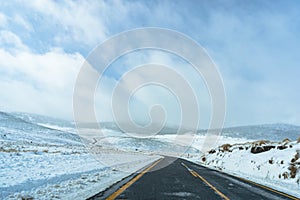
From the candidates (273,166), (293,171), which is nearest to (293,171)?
(293,171)

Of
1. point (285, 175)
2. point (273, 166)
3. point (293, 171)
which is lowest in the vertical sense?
point (285, 175)

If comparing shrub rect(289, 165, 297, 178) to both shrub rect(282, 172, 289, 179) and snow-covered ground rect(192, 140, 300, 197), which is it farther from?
shrub rect(282, 172, 289, 179)

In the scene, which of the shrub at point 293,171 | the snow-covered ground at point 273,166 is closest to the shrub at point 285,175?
the snow-covered ground at point 273,166

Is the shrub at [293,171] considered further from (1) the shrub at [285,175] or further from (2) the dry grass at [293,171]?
(1) the shrub at [285,175]

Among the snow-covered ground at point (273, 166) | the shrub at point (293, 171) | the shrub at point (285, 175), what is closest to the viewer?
the snow-covered ground at point (273, 166)

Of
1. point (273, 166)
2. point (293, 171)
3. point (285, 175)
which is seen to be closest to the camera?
point (293, 171)

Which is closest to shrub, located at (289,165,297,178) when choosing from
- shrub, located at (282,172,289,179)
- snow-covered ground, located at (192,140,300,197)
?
snow-covered ground, located at (192,140,300,197)

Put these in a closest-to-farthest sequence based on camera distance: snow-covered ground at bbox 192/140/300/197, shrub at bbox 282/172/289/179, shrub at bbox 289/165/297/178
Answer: snow-covered ground at bbox 192/140/300/197, shrub at bbox 289/165/297/178, shrub at bbox 282/172/289/179

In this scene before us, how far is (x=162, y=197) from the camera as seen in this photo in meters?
7.06

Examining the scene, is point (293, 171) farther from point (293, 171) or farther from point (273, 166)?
point (273, 166)

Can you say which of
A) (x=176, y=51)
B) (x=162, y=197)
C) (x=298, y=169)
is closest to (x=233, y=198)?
(x=162, y=197)

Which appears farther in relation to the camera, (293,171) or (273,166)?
(273,166)

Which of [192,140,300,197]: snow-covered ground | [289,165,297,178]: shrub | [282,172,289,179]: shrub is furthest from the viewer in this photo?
[282,172,289,179]: shrub

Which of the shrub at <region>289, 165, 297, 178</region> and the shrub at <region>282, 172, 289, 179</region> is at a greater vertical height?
the shrub at <region>289, 165, 297, 178</region>
